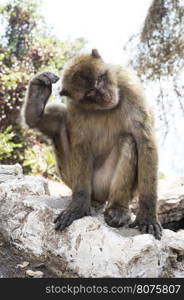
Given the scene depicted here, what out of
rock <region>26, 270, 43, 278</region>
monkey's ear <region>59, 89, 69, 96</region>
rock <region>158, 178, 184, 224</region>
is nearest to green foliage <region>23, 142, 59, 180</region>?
rock <region>158, 178, 184, 224</region>

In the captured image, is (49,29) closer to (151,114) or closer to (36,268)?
(151,114)

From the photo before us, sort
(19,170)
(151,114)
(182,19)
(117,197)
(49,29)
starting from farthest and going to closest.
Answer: (49,29), (182,19), (19,170), (151,114), (117,197)

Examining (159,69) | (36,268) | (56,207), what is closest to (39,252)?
(36,268)

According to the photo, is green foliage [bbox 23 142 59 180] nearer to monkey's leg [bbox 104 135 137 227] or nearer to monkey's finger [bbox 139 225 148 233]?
monkey's leg [bbox 104 135 137 227]

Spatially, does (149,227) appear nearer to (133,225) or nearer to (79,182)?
(133,225)

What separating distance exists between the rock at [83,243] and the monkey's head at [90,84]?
103 centimetres

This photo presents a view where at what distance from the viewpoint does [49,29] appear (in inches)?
500

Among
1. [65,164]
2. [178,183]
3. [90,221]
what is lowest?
[178,183]

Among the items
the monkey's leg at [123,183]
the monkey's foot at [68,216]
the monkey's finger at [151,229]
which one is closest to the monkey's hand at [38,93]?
the monkey's leg at [123,183]

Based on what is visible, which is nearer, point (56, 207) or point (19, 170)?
point (56, 207)

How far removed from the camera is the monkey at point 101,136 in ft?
11.8

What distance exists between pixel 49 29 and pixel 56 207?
10.00 metres

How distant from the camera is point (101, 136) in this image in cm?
389

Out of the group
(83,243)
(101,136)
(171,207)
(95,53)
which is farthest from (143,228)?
(171,207)
